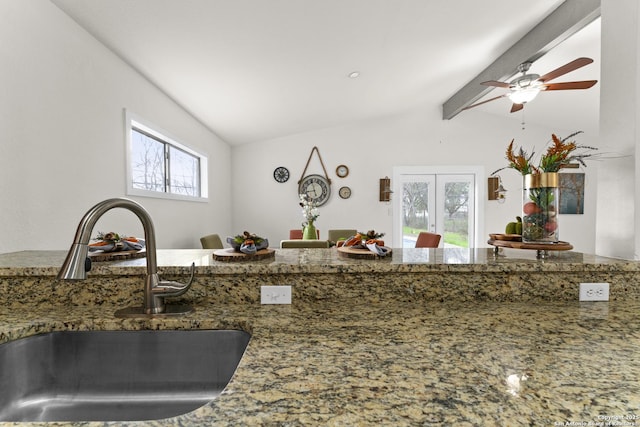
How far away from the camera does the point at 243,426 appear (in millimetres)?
490

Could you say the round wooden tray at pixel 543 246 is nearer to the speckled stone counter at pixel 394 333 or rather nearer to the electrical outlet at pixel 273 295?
the speckled stone counter at pixel 394 333

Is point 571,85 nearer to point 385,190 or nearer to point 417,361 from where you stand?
point 385,190

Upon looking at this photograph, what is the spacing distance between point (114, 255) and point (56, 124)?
133 centimetres

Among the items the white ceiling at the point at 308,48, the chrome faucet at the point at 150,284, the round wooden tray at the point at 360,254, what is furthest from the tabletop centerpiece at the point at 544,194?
the white ceiling at the point at 308,48

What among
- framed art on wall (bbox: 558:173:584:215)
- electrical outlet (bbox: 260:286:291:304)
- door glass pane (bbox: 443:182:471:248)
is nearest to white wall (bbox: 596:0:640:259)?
electrical outlet (bbox: 260:286:291:304)

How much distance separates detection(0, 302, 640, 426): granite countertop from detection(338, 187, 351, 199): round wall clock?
4832 millimetres

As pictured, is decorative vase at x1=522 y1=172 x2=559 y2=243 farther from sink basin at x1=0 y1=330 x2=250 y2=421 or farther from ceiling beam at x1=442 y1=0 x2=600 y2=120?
ceiling beam at x1=442 y1=0 x2=600 y2=120

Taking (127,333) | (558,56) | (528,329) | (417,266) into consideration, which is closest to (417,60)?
(558,56)

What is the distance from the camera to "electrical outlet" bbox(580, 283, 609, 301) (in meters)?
1.11

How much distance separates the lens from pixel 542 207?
1243 mm

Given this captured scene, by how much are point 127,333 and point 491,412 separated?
0.92 m

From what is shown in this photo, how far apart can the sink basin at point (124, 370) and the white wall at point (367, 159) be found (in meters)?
4.96

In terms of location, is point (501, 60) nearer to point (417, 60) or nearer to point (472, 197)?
point (417, 60)

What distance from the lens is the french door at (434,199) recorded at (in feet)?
19.5
